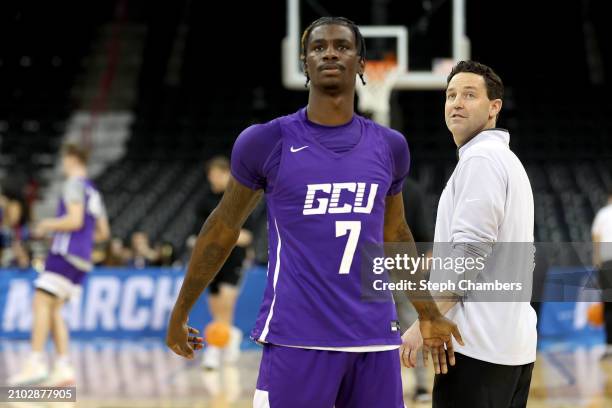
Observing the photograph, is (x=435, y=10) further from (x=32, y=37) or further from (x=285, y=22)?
(x=32, y=37)

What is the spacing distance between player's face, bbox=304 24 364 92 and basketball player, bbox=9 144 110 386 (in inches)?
196

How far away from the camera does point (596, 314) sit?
A: 10.1 metres

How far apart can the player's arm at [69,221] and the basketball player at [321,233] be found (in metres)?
4.84

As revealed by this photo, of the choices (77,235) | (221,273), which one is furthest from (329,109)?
(221,273)

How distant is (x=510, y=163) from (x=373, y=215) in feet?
1.90

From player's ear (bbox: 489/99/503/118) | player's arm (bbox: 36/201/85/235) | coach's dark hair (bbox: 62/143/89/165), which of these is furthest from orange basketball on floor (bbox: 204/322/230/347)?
player's ear (bbox: 489/99/503/118)

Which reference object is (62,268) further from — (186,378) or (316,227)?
(316,227)

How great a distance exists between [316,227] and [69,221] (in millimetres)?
5092

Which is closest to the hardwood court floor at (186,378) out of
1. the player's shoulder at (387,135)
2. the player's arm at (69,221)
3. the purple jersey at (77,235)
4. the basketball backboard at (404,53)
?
the purple jersey at (77,235)

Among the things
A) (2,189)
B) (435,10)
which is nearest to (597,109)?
(435,10)

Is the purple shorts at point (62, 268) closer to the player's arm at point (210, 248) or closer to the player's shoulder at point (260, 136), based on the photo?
the player's arm at point (210, 248)

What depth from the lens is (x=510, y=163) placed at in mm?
3527

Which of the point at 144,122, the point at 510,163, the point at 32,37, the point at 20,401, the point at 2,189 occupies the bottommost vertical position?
the point at 20,401

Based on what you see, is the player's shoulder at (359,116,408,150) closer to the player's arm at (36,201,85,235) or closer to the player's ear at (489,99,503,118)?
the player's ear at (489,99,503,118)
